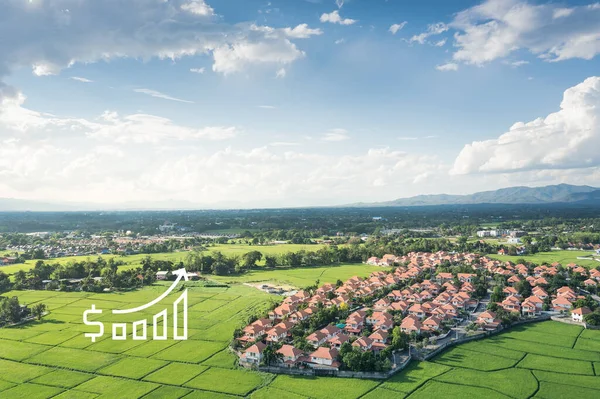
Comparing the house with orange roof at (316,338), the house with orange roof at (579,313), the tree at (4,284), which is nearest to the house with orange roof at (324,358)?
the house with orange roof at (316,338)

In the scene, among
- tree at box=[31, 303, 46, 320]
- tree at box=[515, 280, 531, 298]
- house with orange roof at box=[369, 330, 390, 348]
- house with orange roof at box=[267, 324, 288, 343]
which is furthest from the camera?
tree at box=[515, 280, 531, 298]

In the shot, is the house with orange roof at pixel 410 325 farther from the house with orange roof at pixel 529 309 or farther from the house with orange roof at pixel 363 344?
the house with orange roof at pixel 529 309

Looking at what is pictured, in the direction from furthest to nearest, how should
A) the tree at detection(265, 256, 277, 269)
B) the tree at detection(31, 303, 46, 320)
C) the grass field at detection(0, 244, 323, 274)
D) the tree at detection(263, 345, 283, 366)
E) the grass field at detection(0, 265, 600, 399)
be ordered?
the grass field at detection(0, 244, 323, 274)
the tree at detection(265, 256, 277, 269)
the tree at detection(31, 303, 46, 320)
the tree at detection(263, 345, 283, 366)
the grass field at detection(0, 265, 600, 399)

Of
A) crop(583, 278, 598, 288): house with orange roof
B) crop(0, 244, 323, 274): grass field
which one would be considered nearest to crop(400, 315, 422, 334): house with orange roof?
crop(583, 278, 598, 288): house with orange roof

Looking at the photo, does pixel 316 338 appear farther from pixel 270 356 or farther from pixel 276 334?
pixel 270 356

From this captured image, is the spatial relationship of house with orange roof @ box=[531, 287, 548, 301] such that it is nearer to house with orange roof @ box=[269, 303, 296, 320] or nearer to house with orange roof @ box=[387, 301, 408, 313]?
house with orange roof @ box=[387, 301, 408, 313]

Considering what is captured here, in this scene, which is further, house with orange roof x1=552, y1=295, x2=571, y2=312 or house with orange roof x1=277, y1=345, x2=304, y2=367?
house with orange roof x1=552, y1=295, x2=571, y2=312
